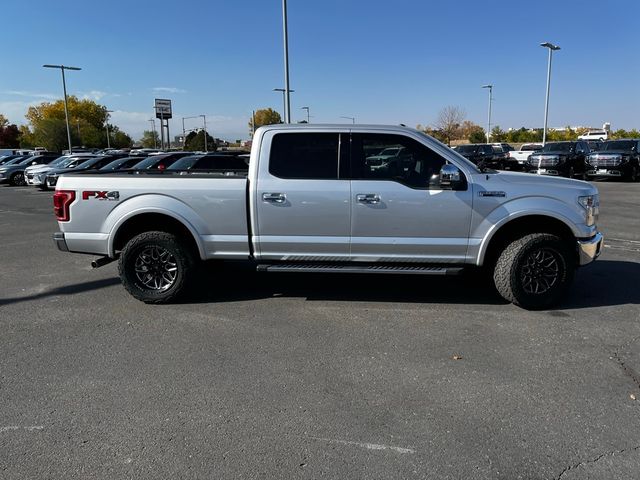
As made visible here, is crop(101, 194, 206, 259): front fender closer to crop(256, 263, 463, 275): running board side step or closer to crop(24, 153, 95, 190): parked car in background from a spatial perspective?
crop(256, 263, 463, 275): running board side step

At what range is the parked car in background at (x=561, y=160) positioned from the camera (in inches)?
906

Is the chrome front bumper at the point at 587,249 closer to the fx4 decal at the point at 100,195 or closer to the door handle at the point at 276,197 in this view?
the door handle at the point at 276,197

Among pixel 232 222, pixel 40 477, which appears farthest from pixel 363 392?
pixel 232 222

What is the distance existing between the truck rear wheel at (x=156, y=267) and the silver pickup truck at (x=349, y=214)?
0.04 feet

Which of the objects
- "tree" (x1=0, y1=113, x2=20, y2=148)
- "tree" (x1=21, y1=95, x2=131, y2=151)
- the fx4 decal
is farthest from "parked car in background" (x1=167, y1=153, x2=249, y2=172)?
"tree" (x1=0, y1=113, x2=20, y2=148)

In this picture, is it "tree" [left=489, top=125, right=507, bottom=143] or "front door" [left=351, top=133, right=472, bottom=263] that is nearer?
"front door" [left=351, top=133, right=472, bottom=263]

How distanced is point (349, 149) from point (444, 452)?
3365mm

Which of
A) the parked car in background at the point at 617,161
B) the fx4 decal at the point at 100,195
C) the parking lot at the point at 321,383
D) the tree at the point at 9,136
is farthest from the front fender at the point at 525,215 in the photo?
the tree at the point at 9,136

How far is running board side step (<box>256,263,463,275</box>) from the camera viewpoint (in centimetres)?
539

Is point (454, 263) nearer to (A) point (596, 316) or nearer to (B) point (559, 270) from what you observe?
(B) point (559, 270)

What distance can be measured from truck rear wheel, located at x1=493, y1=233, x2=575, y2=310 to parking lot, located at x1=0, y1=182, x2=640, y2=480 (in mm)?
203

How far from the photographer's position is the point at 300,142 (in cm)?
554

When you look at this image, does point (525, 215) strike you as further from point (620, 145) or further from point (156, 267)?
point (620, 145)

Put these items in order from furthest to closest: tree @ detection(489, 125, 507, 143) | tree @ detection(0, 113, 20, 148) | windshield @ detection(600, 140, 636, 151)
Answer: tree @ detection(0, 113, 20, 148) → tree @ detection(489, 125, 507, 143) → windshield @ detection(600, 140, 636, 151)
